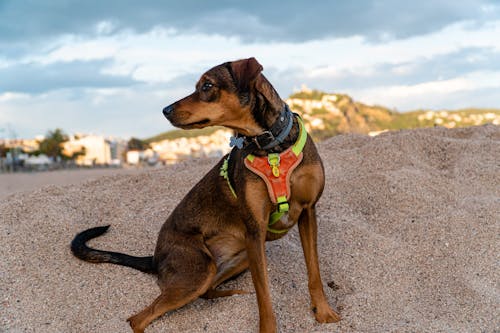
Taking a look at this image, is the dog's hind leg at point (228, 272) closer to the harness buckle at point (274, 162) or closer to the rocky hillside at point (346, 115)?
the harness buckle at point (274, 162)

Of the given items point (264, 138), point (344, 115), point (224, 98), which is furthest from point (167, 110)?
point (344, 115)

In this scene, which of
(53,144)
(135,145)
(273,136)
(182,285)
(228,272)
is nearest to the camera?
(273,136)

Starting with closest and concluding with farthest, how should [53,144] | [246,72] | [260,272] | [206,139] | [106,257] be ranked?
[246,72]
[260,272]
[106,257]
[53,144]
[206,139]

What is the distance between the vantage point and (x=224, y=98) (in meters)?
3.78

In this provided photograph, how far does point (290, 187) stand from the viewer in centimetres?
399

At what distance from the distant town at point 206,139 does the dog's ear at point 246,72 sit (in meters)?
61.6

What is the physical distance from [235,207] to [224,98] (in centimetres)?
101

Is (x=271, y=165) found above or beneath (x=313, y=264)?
above

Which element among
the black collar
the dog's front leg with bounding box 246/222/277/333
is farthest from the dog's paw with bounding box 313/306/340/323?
the black collar

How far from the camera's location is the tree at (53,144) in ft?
251

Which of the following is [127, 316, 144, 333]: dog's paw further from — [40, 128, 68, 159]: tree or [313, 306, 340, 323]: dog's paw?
[40, 128, 68, 159]: tree

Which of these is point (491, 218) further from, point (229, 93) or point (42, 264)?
point (42, 264)

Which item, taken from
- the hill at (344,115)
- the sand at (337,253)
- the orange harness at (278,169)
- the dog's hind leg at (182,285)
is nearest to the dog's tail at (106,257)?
the sand at (337,253)

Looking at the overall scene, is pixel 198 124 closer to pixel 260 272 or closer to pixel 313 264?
pixel 260 272
